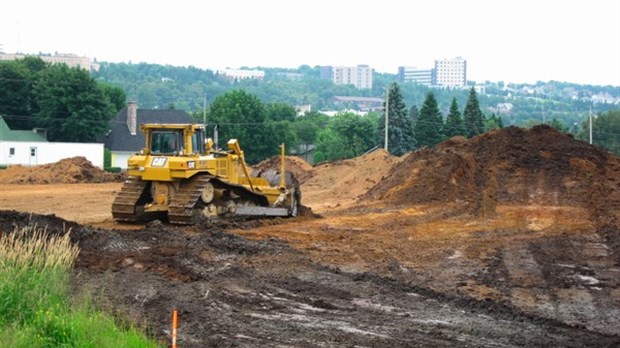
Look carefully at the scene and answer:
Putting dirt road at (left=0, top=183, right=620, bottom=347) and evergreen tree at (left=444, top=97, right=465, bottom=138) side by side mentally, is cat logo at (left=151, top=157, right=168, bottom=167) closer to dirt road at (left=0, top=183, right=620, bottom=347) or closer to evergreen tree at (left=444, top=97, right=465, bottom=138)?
dirt road at (left=0, top=183, right=620, bottom=347)

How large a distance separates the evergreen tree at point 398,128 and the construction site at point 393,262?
1940 inches

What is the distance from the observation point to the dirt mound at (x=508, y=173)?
33406 mm

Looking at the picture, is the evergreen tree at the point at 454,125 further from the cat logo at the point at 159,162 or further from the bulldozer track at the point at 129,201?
the cat logo at the point at 159,162

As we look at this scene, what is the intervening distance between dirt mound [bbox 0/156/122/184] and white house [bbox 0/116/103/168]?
55.5ft

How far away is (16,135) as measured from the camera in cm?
6900

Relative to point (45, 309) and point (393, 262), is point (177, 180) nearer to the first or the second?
point (393, 262)

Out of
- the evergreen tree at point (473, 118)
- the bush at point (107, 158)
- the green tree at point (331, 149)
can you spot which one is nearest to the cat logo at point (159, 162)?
the bush at point (107, 158)

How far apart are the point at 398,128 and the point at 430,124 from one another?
302 cm

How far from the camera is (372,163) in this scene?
153 ft

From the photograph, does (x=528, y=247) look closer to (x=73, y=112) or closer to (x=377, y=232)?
(x=377, y=232)

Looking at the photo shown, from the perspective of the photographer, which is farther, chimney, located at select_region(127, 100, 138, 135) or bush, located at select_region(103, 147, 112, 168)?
chimney, located at select_region(127, 100, 138, 135)

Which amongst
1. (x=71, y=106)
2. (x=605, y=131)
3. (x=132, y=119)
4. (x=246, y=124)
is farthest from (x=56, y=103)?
(x=605, y=131)

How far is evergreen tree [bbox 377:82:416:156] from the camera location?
8769 centimetres

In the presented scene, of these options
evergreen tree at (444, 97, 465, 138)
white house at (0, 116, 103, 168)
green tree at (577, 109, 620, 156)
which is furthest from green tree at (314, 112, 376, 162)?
white house at (0, 116, 103, 168)
